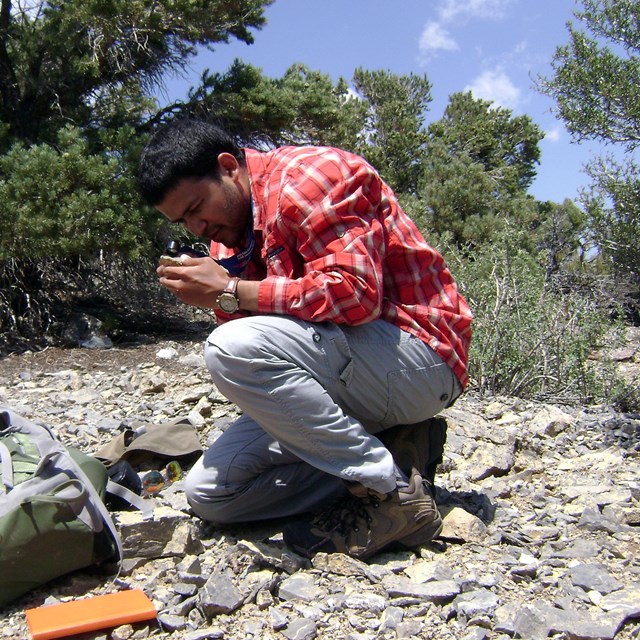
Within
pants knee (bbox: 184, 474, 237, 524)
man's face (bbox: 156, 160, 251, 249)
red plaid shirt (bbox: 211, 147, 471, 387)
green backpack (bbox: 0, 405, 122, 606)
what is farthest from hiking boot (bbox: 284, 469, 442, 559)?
man's face (bbox: 156, 160, 251, 249)

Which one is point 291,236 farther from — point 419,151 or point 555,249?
point 419,151

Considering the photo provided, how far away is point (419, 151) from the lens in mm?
15523

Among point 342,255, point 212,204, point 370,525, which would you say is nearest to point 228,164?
point 212,204

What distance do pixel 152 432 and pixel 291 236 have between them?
1325 mm

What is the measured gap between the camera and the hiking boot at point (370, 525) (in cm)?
203

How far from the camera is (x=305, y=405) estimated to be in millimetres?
1941

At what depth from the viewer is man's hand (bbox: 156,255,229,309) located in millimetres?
2066

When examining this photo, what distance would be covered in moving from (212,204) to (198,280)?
0.25m

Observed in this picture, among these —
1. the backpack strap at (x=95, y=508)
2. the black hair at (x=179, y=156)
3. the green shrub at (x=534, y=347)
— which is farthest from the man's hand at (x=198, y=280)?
the green shrub at (x=534, y=347)

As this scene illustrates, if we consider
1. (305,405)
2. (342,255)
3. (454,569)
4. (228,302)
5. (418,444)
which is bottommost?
(454,569)

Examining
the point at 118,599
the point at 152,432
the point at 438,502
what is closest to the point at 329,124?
the point at 152,432

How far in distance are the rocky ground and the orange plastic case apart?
32 mm

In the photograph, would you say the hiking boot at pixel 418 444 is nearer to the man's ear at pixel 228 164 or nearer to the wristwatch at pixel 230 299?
the wristwatch at pixel 230 299

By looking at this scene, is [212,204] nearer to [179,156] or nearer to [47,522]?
[179,156]
